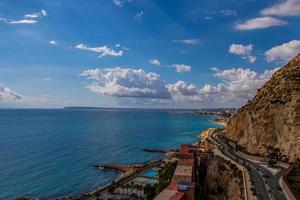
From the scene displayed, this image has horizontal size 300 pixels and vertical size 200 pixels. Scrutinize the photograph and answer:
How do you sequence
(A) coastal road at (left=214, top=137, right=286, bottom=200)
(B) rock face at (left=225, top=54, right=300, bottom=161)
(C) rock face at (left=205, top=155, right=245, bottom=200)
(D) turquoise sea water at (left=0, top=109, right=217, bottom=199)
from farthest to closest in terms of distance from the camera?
(D) turquoise sea water at (left=0, top=109, right=217, bottom=199)
(B) rock face at (left=225, top=54, right=300, bottom=161)
(C) rock face at (left=205, top=155, right=245, bottom=200)
(A) coastal road at (left=214, top=137, right=286, bottom=200)

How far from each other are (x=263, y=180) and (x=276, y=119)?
2743cm

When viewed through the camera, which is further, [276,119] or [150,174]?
[150,174]

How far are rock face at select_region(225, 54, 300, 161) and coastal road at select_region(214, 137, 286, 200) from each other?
27.1 feet

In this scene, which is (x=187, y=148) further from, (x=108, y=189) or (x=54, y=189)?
(x=54, y=189)

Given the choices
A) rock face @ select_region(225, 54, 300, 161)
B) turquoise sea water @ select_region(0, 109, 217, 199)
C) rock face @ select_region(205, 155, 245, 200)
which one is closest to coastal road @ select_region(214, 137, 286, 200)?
rock face @ select_region(205, 155, 245, 200)

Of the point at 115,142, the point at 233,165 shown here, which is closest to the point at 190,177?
the point at 233,165

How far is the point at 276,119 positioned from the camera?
76.3 meters

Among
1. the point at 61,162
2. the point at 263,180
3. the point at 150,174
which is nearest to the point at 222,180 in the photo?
the point at 263,180

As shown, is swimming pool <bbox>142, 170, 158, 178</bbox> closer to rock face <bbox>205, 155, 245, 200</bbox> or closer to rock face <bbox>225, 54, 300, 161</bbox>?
rock face <bbox>205, 155, 245, 200</bbox>

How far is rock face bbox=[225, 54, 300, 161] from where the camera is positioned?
229 feet

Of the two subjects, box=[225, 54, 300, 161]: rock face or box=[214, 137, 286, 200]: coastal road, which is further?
box=[225, 54, 300, 161]: rock face

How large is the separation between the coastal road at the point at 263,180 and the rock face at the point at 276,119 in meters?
8.25

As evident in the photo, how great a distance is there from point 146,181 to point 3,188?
34489 millimetres

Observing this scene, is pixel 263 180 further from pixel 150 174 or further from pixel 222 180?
pixel 150 174
